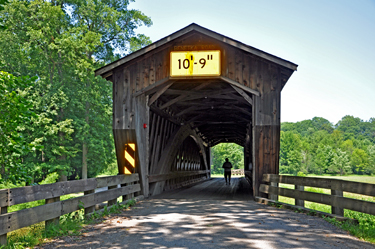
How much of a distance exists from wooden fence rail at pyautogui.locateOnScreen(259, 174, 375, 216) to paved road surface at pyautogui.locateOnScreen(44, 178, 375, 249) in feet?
1.30

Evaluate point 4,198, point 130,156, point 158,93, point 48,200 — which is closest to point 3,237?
point 4,198

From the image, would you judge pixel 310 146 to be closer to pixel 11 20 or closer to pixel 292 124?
pixel 292 124

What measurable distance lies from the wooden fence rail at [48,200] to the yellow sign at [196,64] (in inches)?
139

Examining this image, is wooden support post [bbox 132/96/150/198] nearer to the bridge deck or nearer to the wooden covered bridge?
the wooden covered bridge

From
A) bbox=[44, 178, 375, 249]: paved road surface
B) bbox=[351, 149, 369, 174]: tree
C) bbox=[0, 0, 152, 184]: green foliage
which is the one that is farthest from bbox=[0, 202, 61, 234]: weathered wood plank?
bbox=[351, 149, 369, 174]: tree

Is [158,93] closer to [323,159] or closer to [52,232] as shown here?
[52,232]

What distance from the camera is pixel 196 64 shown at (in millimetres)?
10031

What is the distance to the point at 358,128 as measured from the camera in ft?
454

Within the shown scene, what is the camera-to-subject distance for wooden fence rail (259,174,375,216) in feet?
18.4

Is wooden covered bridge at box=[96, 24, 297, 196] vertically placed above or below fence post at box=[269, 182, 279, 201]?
above

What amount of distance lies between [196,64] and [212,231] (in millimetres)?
5603

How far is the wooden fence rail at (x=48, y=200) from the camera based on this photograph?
4250 millimetres

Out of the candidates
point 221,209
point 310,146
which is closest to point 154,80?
point 221,209

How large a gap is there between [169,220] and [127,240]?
5.62 feet
